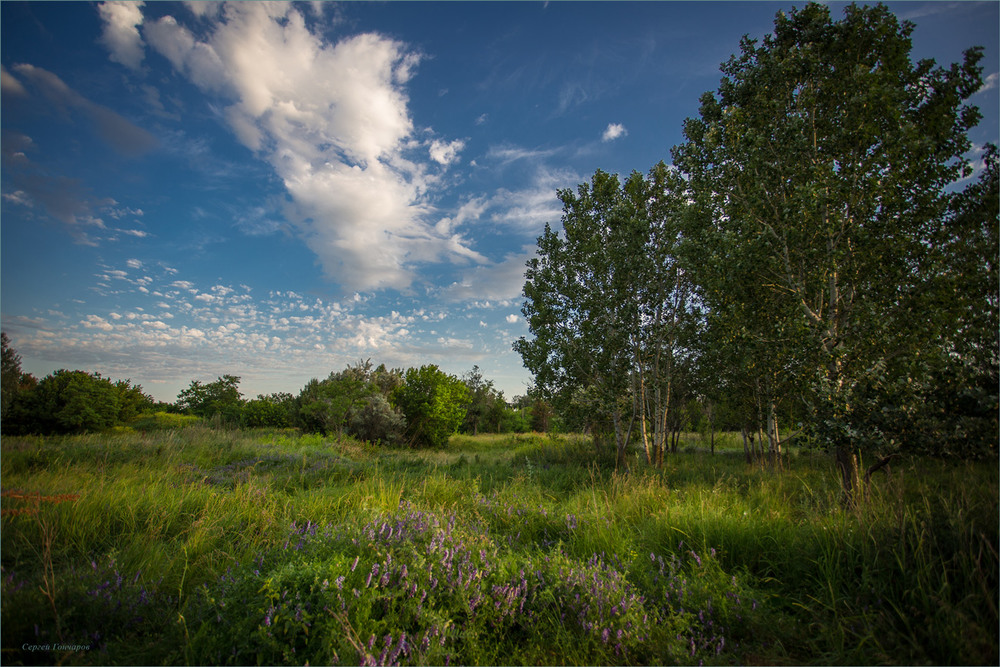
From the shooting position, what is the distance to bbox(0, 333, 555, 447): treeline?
8188 millimetres

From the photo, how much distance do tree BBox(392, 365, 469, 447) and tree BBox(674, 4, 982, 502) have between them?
70.7 feet

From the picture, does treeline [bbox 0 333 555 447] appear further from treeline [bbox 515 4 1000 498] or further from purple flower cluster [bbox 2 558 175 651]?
treeline [bbox 515 4 1000 498]

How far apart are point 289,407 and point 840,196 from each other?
34.9 meters

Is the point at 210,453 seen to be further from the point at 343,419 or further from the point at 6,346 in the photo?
the point at 343,419

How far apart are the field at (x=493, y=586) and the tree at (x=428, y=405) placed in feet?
71.3

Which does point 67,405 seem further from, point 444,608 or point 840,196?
point 840,196

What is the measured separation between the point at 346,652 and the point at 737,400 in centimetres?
1183

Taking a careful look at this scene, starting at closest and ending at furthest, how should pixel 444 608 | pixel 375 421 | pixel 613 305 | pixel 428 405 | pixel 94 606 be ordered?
1. pixel 94 606
2. pixel 444 608
3. pixel 613 305
4. pixel 375 421
5. pixel 428 405

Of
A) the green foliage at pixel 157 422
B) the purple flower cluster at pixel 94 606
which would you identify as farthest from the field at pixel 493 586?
the green foliage at pixel 157 422

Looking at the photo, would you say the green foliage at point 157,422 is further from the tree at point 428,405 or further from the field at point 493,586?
the field at point 493,586

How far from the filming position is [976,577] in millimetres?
2480

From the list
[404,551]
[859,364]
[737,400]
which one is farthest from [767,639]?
[737,400]

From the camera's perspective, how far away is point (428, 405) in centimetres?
2606

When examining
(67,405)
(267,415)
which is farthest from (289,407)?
(67,405)
